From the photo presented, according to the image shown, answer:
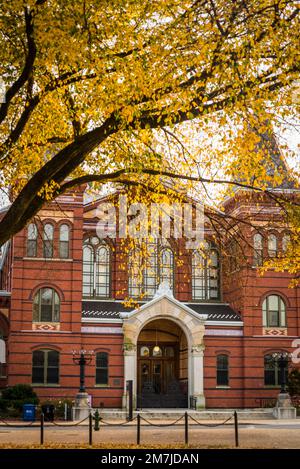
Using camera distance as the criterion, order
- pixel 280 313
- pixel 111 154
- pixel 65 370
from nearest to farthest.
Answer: pixel 111 154, pixel 65 370, pixel 280 313

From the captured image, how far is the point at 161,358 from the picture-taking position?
138 ft

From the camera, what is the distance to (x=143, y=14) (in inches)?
560

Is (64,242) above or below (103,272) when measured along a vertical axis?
above

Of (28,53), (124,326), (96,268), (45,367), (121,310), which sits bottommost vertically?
(45,367)

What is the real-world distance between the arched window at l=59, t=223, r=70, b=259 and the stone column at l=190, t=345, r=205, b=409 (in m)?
8.58

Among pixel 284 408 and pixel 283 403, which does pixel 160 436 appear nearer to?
pixel 284 408

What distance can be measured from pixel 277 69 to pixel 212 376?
2728cm

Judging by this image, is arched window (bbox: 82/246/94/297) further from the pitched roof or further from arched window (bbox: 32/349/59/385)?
arched window (bbox: 32/349/59/385)

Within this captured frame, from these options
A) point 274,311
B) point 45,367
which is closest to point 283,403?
point 274,311

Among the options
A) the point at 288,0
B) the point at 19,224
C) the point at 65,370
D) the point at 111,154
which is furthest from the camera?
the point at 65,370

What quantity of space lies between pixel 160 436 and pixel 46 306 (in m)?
15.7

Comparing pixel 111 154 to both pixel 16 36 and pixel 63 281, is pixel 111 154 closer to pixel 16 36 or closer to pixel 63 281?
pixel 16 36

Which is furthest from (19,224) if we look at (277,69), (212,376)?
(212,376)

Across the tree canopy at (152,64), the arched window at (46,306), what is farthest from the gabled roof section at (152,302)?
the tree canopy at (152,64)
